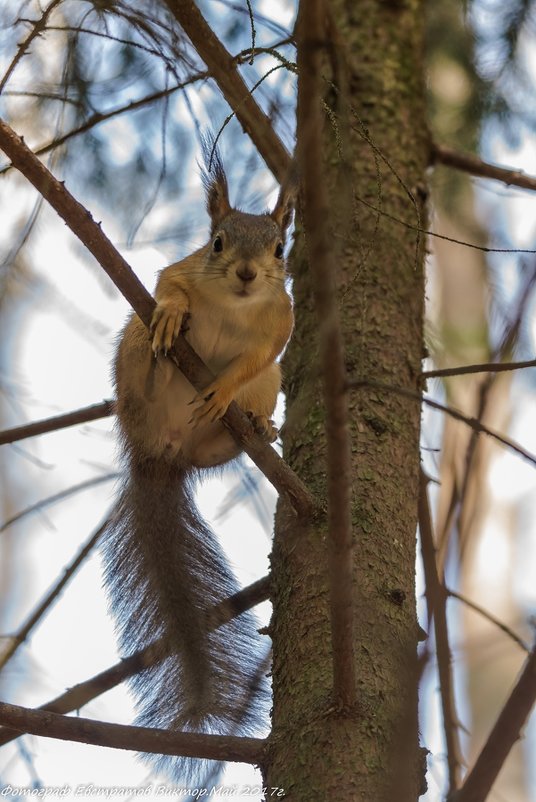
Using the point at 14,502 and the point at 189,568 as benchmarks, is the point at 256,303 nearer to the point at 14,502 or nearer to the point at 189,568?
the point at 189,568

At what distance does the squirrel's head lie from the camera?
238 cm

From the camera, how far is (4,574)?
5.24m

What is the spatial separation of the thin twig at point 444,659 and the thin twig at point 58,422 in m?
0.83

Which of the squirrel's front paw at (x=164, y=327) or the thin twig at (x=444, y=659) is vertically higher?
the squirrel's front paw at (x=164, y=327)

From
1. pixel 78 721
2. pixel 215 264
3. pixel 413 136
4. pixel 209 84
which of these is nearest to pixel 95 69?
pixel 209 84

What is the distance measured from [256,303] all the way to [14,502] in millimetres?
3252

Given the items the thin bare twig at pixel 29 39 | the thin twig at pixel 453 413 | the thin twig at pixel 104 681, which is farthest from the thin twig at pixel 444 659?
the thin bare twig at pixel 29 39

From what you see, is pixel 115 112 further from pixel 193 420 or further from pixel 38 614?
pixel 38 614

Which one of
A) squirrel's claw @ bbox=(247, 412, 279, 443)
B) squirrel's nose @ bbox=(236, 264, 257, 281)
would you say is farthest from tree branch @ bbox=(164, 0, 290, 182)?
squirrel's claw @ bbox=(247, 412, 279, 443)

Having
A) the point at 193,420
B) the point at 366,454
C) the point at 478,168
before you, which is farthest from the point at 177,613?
the point at 478,168

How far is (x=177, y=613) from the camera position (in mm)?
2234

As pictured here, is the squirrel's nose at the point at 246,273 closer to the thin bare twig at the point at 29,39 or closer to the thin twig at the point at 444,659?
the thin twig at the point at 444,659

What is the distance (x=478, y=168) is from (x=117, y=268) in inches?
52.9

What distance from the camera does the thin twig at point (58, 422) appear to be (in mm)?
2330
